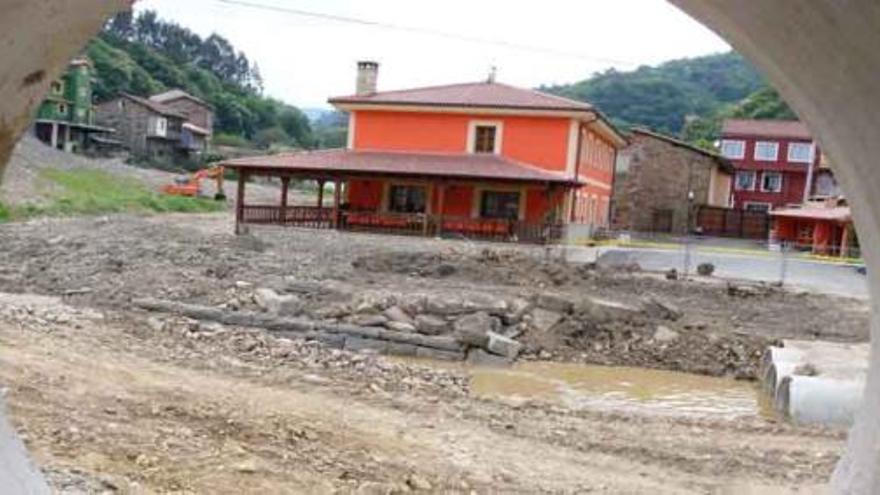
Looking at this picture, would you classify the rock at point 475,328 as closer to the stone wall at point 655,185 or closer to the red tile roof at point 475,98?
the red tile roof at point 475,98

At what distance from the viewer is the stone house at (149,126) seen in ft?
237

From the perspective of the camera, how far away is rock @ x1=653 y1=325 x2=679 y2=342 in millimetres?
19627

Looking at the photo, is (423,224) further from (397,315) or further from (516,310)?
(397,315)

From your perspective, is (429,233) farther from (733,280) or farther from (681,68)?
(681,68)

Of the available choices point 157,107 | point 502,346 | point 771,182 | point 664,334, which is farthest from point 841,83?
point 157,107

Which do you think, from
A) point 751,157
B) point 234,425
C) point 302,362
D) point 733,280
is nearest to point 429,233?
point 733,280

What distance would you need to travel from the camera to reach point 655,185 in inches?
2136

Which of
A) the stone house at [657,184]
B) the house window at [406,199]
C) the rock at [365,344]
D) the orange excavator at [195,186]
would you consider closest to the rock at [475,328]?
the rock at [365,344]

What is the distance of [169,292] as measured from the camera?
20312 mm

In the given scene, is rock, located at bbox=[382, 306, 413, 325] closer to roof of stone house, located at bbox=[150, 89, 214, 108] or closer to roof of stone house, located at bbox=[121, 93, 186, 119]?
roof of stone house, located at bbox=[121, 93, 186, 119]

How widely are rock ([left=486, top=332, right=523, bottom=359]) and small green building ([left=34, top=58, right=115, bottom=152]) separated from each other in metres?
52.8

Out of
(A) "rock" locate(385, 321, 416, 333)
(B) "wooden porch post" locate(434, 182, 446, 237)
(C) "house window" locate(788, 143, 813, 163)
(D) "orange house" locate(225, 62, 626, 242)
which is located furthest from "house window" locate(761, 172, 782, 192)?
(A) "rock" locate(385, 321, 416, 333)

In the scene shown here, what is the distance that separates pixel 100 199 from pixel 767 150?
45.3 meters

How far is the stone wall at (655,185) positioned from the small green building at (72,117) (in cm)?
3655
